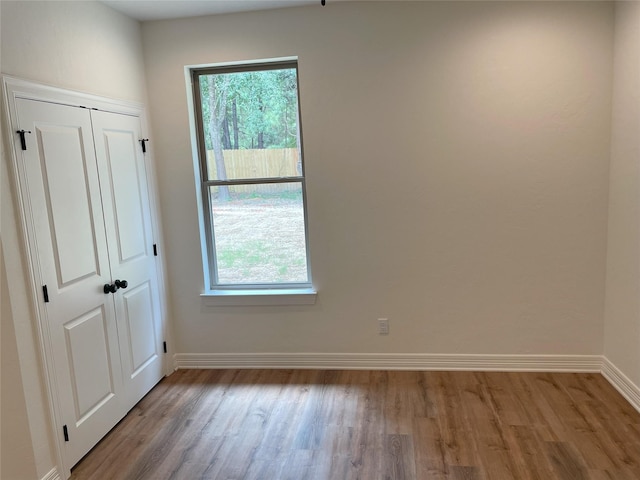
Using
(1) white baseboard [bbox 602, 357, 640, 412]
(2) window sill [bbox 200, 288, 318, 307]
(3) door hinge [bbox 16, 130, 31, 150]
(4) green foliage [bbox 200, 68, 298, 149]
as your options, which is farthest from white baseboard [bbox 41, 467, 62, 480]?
(1) white baseboard [bbox 602, 357, 640, 412]

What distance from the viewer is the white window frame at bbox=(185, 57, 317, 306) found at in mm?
3363

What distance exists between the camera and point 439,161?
10.4ft

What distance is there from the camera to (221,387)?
3312mm

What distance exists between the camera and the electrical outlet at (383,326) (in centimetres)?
342

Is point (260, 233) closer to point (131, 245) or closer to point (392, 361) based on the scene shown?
point (131, 245)

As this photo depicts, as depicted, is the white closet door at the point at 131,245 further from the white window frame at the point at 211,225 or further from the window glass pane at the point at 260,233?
the window glass pane at the point at 260,233

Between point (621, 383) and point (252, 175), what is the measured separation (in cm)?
292

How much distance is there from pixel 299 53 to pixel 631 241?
8.22 ft

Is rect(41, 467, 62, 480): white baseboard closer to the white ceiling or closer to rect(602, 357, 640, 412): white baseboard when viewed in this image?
the white ceiling

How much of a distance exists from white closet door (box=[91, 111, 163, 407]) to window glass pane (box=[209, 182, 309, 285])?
0.55m

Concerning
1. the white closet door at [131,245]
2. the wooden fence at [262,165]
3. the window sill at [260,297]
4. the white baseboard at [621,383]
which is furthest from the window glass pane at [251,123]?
the white baseboard at [621,383]

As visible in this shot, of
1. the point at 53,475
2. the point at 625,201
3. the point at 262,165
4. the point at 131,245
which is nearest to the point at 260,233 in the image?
the point at 262,165

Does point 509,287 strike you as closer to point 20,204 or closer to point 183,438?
point 183,438

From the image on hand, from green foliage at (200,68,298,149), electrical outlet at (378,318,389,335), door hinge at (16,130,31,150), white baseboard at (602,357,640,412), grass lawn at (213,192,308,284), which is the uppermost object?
green foliage at (200,68,298,149)
